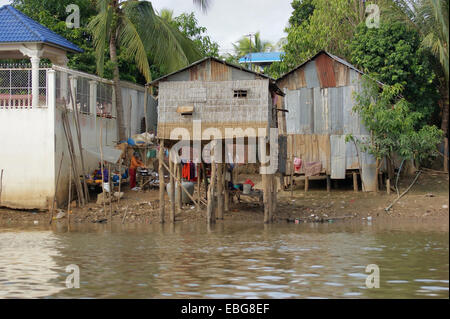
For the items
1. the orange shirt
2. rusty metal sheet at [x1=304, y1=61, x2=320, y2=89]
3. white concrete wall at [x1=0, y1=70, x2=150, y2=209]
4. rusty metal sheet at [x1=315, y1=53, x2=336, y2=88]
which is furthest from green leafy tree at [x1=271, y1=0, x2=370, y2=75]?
white concrete wall at [x1=0, y1=70, x2=150, y2=209]

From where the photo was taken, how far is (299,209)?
72.7 feet

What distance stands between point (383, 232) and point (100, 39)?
11.3m

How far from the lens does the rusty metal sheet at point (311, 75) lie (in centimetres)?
2453

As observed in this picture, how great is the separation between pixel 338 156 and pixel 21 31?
36.9ft

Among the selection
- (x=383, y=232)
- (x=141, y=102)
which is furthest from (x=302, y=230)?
(x=141, y=102)

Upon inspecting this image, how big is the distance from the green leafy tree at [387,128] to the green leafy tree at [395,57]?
5.55 ft

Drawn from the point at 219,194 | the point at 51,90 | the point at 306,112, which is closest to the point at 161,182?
A: the point at 219,194

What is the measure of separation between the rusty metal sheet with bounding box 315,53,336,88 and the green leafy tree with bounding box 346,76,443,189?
1.38 meters

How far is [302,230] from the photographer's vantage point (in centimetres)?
1852

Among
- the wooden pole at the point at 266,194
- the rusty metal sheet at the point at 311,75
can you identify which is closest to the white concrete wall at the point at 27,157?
the wooden pole at the point at 266,194

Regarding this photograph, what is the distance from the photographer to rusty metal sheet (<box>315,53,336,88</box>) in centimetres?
2431

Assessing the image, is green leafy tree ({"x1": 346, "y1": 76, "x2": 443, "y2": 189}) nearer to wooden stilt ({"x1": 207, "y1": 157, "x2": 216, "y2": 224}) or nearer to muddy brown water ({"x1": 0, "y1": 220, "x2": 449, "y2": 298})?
muddy brown water ({"x1": 0, "y1": 220, "x2": 449, "y2": 298})

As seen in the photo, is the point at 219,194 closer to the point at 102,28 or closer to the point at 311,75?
the point at 311,75

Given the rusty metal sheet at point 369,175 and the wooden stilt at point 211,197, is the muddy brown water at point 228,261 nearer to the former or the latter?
the wooden stilt at point 211,197
